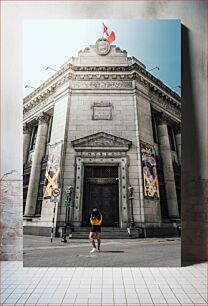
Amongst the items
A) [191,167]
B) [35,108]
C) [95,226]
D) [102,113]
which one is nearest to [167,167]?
[191,167]

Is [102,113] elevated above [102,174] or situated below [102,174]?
above

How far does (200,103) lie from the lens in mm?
4961

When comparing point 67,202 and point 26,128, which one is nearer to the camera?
point 67,202

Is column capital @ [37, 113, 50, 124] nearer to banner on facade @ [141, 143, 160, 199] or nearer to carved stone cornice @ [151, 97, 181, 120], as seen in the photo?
banner on facade @ [141, 143, 160, 199]

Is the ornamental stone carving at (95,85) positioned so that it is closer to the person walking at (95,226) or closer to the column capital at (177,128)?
the column capital at (177,128)

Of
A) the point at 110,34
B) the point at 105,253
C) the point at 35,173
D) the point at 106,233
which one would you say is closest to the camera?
the point at 105,253

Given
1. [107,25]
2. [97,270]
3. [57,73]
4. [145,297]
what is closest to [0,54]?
[57,73]

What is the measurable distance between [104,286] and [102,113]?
8.93ft

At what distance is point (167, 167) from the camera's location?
484 centimetres

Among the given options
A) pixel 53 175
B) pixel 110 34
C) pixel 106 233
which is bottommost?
pixel 106 233

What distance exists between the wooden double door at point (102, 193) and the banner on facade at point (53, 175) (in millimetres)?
467

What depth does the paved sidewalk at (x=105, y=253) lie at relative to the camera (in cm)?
429

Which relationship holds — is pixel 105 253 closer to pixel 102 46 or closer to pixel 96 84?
pixel 96 84

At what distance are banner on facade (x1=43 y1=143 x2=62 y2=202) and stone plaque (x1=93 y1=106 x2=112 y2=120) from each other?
2.70ft
